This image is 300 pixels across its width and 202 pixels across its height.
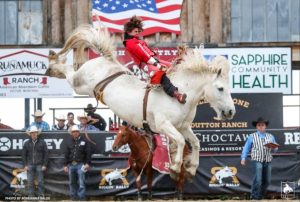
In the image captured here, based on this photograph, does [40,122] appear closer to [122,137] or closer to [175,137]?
[122,137]

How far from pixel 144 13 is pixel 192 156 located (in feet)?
32.1

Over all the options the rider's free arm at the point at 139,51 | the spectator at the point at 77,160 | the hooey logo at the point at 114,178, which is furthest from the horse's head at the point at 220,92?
the hooey logo at the point at 114,178

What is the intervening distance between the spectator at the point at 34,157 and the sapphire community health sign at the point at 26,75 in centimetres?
333

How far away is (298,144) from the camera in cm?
1933

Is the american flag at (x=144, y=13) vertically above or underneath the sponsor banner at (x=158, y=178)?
above

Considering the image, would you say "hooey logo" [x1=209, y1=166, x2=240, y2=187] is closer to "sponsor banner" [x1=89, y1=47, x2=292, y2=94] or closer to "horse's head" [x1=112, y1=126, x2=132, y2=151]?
"horse's head" [x1=112, y1=126, x2=132, y2=151]

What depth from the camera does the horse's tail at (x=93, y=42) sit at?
44.1ft

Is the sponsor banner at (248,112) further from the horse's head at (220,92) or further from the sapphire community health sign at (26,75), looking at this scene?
the horse's head at (220,92)

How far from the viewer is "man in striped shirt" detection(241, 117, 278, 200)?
18.0 meters

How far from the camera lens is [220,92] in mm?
12711

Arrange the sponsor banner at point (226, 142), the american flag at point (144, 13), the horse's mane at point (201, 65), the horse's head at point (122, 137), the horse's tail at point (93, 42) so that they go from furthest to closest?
the american flag at point (144, 13) < the sponsor banner at point (226, 142) < the horse's head at point (122, 137) < the horse's tail at point (93, 42) < the horse's mane at point (201, 65)

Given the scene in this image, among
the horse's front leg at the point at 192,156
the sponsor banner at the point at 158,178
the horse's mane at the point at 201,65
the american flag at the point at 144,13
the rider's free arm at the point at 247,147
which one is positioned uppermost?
the american flag at the point at 144,13

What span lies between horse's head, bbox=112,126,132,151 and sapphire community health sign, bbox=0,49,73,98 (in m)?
3.67

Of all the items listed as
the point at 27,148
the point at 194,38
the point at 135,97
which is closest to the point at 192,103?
the point at 135,97
